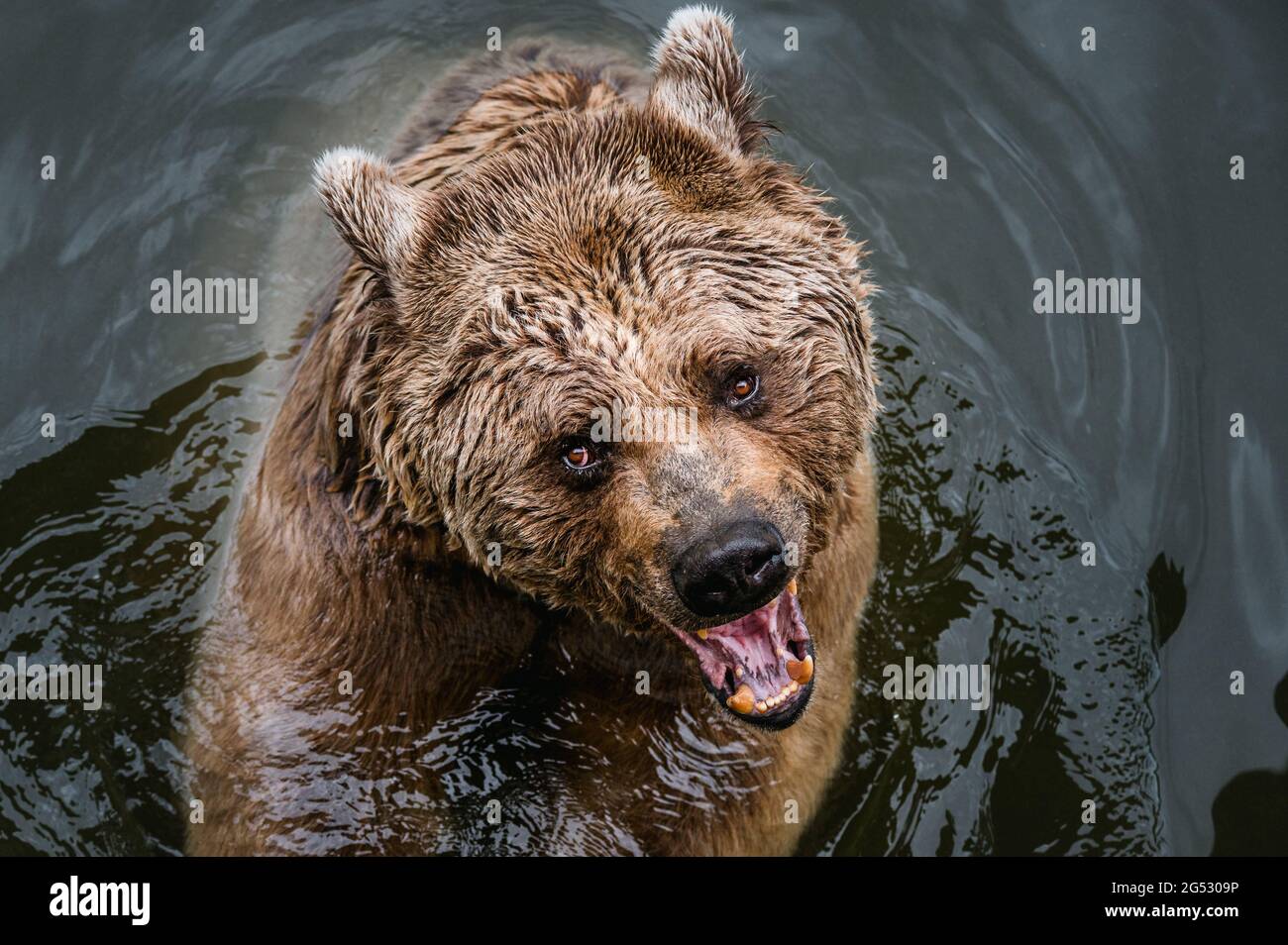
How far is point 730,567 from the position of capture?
470cm

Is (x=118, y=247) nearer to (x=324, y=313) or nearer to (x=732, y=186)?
(x=324, y=313)

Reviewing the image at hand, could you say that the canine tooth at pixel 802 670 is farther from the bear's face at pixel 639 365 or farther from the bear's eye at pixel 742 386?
the bear's eye at pixel 742 386

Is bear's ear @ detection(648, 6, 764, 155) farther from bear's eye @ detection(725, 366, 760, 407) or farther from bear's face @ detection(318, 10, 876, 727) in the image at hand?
bear's eye @ detection(725, 366, 760, 407)

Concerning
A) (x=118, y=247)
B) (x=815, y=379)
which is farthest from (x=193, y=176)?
(x=815, y=379)

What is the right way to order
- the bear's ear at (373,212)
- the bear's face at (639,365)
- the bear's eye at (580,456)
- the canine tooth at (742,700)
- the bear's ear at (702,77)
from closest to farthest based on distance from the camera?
1. the bear's face at (639,365)
2. the bear's eye at (580,456)
3. the bear's ear at (373,212)
4. the canine tooth at (742,700)
5. the bear's ear at (702,77)

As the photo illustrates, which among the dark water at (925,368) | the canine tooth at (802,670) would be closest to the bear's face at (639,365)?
the canine tooth at (802,670)

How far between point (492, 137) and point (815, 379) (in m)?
1.79

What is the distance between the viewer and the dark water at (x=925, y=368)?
6.71 m

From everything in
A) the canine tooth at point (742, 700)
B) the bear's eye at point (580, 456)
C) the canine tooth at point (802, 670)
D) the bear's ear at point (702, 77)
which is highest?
the bear's ear at point (702, 77)

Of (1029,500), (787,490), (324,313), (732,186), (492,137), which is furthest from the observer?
(1029,500)

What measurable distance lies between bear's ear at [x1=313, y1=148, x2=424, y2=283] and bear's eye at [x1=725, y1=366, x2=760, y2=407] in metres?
1.29

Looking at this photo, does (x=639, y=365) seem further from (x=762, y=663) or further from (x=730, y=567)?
(x=762, y=663)

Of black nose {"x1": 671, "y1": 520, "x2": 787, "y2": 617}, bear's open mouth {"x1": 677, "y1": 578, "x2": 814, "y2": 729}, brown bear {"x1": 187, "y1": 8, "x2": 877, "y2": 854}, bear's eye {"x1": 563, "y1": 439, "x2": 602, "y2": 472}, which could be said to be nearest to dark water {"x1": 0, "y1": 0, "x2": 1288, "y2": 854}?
brown bear {"x1": 187, "y1": 8, "x2": 877, "y2": 854}

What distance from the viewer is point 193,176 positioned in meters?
8.39
